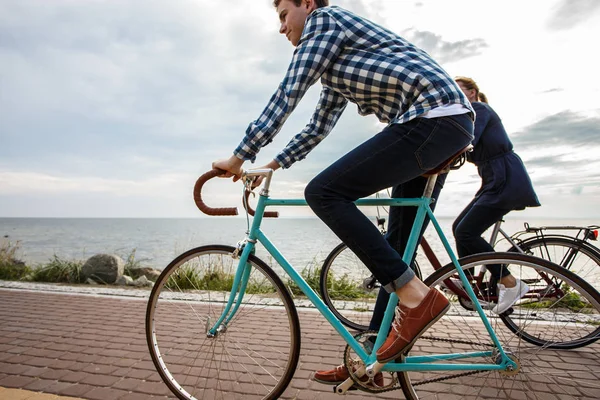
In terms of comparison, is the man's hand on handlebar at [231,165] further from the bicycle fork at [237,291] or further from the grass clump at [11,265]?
the grass clump at [11,265]

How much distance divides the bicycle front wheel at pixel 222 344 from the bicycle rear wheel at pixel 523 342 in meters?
0.93

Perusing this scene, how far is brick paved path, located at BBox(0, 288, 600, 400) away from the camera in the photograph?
8.94 feet

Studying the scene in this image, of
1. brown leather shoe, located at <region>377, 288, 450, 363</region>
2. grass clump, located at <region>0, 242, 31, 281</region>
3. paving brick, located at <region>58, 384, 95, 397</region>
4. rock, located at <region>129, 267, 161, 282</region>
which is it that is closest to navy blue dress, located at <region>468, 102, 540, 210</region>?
brown leather shoe, located at <region>377, 288, 450, 363</region>

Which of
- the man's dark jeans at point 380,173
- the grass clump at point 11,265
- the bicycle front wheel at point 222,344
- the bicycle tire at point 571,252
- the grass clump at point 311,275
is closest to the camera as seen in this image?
the man's dark jeans at point 380,173

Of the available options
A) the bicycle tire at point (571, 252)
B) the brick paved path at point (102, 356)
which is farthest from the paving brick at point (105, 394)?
the bicycle tire at point (571, 252)

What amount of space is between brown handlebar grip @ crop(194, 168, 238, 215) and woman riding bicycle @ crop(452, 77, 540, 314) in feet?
7.74

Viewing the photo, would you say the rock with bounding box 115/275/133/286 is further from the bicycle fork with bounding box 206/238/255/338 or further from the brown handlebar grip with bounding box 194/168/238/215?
the brown handlebar grip with bounding box 194/168/238/215

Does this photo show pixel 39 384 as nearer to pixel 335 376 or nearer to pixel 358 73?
pixel 335 376

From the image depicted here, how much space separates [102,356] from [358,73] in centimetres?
313

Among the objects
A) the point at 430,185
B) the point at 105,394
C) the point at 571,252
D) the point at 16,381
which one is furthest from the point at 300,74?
the point at 571,252

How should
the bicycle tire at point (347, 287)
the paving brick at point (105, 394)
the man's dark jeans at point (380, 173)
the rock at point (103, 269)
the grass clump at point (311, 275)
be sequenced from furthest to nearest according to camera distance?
the rock at point (103, 269)
the grass clump at point (311, 275)
the bicycle tire at point (347, 287)
the paving brick at point (105, 394)
the man's dark jeans at point (380, 173)

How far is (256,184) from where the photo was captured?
240 cm

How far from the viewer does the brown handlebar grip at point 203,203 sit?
7.29 ft

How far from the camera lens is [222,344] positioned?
2711 mm
